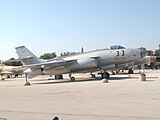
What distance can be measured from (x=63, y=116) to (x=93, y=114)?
3.21 ft

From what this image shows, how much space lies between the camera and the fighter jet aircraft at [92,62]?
30.9m

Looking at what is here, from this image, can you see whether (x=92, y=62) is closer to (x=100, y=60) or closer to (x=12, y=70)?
(x=100, y=60)

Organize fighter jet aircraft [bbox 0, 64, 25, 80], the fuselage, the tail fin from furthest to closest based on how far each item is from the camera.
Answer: fighter jet aircraft [bbox 0, 64, 25, 80] → the tail fin → the fuselage

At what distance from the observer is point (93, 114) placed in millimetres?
8945

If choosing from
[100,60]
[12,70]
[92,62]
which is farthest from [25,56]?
[12,70]

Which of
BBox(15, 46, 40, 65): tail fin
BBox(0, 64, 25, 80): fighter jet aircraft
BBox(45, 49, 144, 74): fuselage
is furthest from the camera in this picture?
BBox(0, 64, 25, 80): fighter jet aircraft

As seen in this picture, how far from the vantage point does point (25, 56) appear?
117ft

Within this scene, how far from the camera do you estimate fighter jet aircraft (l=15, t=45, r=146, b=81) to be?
30.9 meters

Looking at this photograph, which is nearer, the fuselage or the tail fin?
the fuselage

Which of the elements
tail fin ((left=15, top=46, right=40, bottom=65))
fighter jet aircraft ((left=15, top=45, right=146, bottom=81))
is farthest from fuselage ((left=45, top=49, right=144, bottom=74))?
tail fin ((left=15, top=46, right=40, bottom=65))

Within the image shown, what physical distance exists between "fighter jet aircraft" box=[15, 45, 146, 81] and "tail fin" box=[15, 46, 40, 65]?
99.3 inches

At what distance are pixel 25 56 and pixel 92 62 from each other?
9.64 m

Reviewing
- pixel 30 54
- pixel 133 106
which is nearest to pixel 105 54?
pixel 30 54

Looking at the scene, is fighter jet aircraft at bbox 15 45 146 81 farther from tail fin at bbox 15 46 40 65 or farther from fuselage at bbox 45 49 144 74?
tail fin at bbox 15 46 40 65
